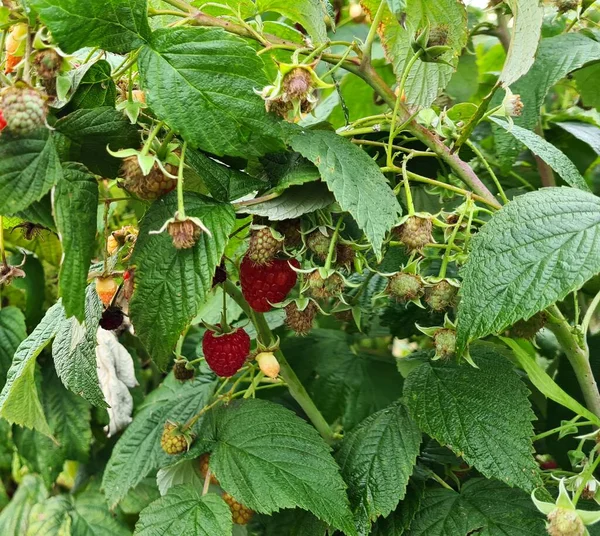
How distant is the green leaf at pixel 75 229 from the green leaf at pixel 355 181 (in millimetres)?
204

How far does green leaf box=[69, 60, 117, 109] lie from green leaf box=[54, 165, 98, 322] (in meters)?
0.09

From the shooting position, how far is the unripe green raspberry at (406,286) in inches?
28.7

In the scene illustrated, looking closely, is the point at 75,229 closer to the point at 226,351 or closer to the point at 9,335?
the point at 226,351

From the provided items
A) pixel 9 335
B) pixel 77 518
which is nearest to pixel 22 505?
pixel 77 518

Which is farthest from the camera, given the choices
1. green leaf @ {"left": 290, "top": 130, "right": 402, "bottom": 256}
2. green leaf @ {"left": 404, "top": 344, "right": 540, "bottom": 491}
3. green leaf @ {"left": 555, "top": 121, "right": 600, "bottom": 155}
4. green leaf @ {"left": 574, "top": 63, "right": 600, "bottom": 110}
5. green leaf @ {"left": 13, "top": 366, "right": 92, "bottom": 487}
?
green leaf @ {"left": 13, "top": 366, "right": 92, "bottom": 487}

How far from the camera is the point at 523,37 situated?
28.9 inches

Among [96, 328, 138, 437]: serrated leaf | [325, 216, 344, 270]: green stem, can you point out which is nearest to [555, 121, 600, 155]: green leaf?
[325, 216, 344, 270]: green stem

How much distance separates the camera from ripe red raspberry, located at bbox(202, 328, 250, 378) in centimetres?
87

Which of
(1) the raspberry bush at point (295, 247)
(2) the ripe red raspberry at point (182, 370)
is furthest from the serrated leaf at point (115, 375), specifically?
(2) the ripe red raspberry at point (182, 370)

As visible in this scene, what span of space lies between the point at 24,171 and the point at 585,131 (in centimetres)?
91

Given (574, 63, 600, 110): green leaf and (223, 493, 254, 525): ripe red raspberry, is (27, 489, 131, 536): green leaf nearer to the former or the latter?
(223, 493, 254, 525): ripe red raspberry

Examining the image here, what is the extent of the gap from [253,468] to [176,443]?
0.45 ft

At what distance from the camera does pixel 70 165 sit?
654 mm

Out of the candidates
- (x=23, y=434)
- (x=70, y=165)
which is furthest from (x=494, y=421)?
(x=23, y=434)
